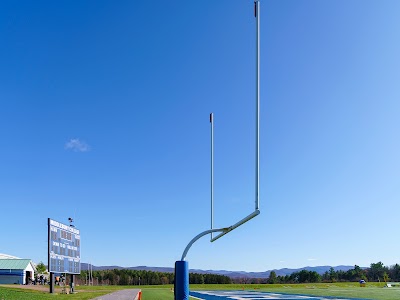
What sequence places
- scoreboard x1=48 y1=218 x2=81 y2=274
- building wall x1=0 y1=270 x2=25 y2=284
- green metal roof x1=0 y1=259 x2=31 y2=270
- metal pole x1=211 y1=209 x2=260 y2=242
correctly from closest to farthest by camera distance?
1. metal pole x1=211 y1=209 x2=260 y2=242
2. scoreboard x1=48 y1=218 x2=81 y2=274
3. building wall x1=0 y1=270 x2=25 y2=284
4. green metal roof x1=0 y1=259 x2=31 y2=270

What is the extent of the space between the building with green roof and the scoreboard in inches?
702

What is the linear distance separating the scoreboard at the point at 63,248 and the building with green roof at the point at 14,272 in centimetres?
1783

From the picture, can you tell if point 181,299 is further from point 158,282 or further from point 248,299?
point 158,282

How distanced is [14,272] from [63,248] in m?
21.9

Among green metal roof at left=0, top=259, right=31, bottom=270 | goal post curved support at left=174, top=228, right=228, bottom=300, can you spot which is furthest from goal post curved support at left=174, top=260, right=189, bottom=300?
green metal roof at left=0, top=259, right=31, bottom=270

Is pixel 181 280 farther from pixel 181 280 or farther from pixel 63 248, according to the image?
pixel 63 248

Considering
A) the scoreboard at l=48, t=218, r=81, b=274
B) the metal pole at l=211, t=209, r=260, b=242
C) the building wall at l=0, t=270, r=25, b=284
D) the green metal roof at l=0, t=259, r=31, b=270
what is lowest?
the building wall at l=0, t=270, r=25, b=284

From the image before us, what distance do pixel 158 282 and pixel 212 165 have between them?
280ft

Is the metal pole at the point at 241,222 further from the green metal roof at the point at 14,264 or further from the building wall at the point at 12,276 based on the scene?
the green metal roof at the point at 14,264

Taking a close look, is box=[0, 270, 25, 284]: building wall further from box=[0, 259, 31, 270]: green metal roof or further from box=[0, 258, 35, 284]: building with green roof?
box=[0, 259, 31, 270]: green metal roof

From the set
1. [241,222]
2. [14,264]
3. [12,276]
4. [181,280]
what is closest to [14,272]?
[12,276]

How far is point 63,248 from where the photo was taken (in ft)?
99.5

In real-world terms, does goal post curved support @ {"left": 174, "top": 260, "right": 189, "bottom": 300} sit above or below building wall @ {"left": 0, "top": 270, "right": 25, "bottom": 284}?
above

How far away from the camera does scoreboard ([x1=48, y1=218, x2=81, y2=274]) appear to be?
27.9m
